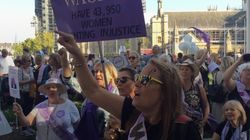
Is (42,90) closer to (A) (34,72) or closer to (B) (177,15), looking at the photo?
(A) (34,72)

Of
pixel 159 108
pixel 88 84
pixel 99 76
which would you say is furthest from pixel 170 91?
pixel 99 76

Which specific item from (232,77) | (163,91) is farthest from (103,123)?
(232,77)

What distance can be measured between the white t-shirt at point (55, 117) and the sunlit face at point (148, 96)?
2.58 m

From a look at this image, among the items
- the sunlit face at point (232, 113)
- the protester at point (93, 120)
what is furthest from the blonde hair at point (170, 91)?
the sunlit face at point (232, 113)

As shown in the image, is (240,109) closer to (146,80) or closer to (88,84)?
(88,84)

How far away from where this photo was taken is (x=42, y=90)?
559 centimetres

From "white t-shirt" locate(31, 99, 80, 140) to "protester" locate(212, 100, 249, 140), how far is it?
154cm

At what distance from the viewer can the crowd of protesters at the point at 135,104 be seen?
9.12 feet

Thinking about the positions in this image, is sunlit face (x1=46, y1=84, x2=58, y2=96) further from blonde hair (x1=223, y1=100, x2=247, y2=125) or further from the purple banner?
blonde hair (x1=223, y1=100, x2=247, y2=125)

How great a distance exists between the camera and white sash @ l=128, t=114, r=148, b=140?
9.02 ft

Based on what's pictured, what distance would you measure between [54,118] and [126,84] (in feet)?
4.61

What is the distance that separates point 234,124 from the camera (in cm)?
520

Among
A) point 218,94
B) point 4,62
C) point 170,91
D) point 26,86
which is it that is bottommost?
point 26,86

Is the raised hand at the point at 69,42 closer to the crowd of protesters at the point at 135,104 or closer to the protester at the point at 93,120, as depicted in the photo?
the crowd of protesters at the point at 135,104
